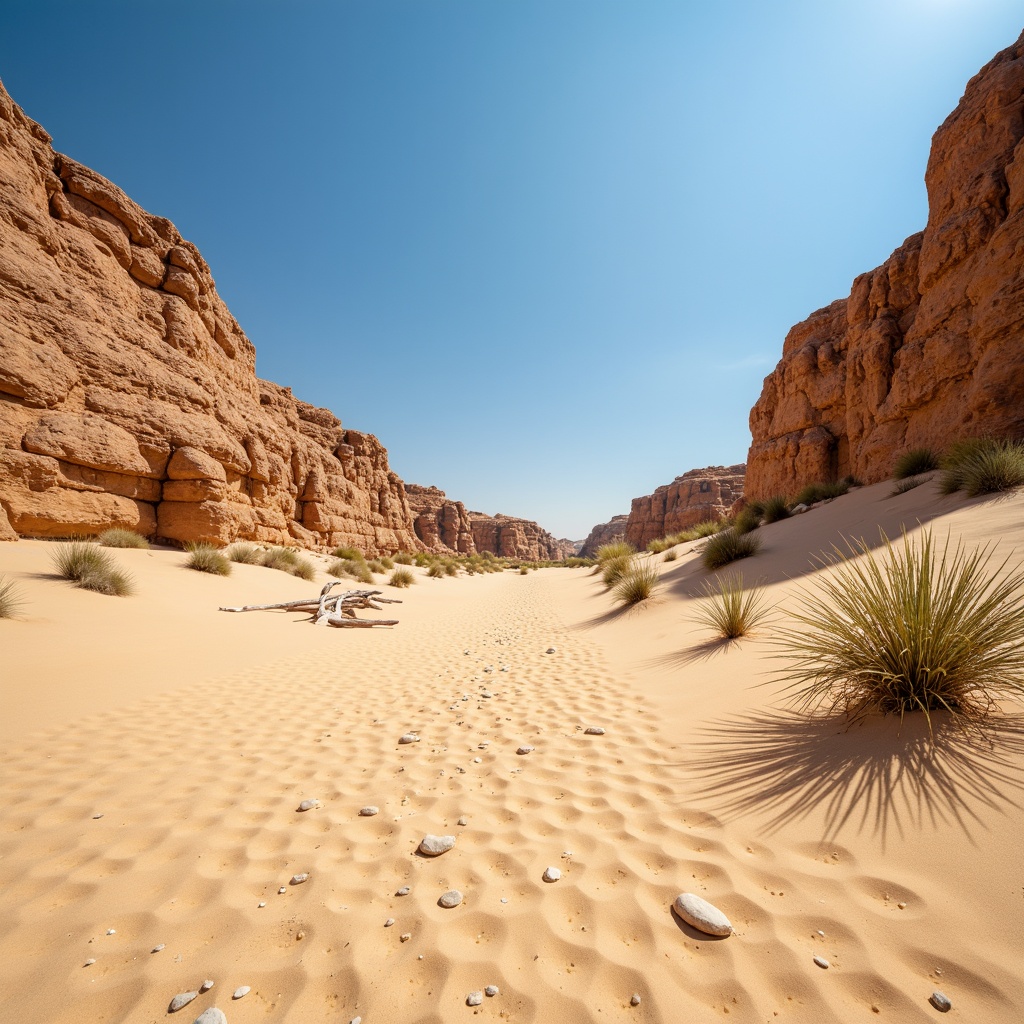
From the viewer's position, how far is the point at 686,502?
59.4 meters

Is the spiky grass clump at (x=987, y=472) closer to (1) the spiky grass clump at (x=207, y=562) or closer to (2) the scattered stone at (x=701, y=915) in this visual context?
(2) the scattered stone at (x=701, y=915)

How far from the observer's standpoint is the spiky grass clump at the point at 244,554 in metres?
13.7

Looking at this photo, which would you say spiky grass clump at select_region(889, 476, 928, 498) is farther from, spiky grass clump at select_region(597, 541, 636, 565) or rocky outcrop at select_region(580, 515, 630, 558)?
rocky outcrop at select_region(580, 515, 630, 558)

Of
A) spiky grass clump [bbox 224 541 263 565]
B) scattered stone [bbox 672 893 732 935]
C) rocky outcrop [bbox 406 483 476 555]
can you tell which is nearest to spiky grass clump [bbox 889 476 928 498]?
scattered stone [bbox 672 893 732 935]

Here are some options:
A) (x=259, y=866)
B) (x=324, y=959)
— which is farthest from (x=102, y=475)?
(x=324, y=959)

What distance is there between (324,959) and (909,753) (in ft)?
9.44

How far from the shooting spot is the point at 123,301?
41.8ft

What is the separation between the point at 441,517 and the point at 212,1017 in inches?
2366

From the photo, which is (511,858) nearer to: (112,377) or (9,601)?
(9,601)

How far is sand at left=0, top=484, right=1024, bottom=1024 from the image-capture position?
138cm

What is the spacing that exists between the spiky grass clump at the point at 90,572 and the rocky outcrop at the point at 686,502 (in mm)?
50437

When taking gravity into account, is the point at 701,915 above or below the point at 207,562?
below

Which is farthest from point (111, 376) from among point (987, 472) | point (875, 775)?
point (987, 472)

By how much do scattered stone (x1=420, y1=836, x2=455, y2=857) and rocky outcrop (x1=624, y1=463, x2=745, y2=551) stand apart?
5318 centimetres
